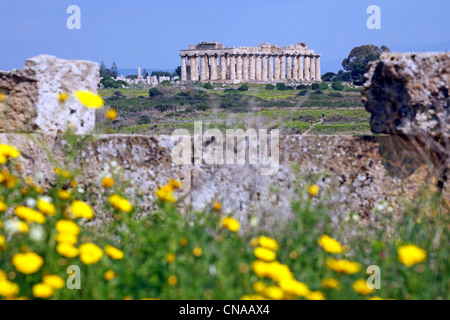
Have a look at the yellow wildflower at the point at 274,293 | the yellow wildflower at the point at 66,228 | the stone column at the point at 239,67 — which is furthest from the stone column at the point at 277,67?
the yellow wildflower at the point at 274,293

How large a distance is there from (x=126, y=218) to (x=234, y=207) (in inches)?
48.0

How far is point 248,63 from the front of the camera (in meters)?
93.4

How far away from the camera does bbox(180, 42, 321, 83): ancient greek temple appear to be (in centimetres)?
9206

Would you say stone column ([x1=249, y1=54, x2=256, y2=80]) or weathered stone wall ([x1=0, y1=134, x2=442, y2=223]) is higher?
stone column ([x1=249, y1=54, x2=256, y2=80])

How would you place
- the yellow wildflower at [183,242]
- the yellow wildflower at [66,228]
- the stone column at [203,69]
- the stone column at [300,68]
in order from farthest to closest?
the stone column at [300,68], the stone column at [203,69], the yellow wildflower at [183,242], the yellow wildflower at [66,228]

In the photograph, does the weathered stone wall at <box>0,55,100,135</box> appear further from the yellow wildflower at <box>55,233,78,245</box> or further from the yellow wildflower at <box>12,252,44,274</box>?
the yellow wildflower at <box>12,252,44,274</box>

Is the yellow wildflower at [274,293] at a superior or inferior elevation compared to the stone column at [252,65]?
inferior

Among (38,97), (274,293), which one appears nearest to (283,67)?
(38,97)

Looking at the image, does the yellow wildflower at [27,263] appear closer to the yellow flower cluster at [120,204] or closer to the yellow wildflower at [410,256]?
the yellow flower cluster at [120,204]

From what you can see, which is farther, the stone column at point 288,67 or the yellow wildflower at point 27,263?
the stone column at point 288,67

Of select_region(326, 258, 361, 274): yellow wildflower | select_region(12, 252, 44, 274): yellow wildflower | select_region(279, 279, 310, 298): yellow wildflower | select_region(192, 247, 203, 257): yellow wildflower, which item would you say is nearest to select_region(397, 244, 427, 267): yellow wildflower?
select_region(326, 258, 361, 274): yellow wildflower

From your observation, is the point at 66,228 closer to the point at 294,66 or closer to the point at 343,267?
the point at 343,267

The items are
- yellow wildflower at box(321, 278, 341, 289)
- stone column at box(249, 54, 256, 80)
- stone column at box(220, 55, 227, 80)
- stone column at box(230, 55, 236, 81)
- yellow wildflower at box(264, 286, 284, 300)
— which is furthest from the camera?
stone column at box(249, 54, 256, 80)

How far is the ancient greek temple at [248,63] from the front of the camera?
302 feet
